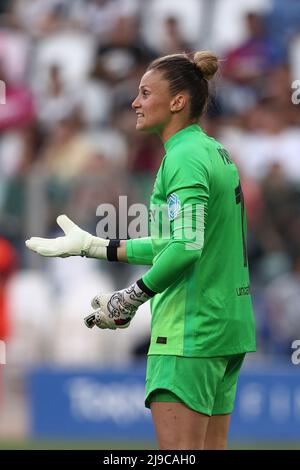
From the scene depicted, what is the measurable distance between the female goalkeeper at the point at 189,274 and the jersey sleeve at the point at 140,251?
86 mm

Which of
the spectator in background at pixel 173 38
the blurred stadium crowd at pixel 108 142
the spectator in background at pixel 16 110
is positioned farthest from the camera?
the spectator in background at pixel 173 38

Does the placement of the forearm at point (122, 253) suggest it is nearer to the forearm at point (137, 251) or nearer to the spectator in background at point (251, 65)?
the forearm at point (137, 251)

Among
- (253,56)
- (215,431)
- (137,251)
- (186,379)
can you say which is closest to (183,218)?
(137,251)

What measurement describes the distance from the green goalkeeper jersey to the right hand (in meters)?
0.29

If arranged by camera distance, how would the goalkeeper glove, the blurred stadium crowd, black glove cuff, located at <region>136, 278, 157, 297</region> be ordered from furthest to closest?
the blurred stadium crowd → the goalkeeper glove → black glove cuff, located at <region>136, 278, 157, 297</region>

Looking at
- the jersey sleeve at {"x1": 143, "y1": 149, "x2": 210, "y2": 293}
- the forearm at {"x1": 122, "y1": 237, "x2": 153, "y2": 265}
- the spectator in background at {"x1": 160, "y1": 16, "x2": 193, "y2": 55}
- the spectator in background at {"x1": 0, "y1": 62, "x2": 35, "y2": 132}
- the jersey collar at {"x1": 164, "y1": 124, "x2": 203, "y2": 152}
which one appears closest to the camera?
the jersey sleeve at {"x1": 143, "y1": 149, "x2": 210, "y2": 293}

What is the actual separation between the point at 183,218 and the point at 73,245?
0.63 m

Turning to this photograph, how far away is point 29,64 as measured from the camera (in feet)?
42.8

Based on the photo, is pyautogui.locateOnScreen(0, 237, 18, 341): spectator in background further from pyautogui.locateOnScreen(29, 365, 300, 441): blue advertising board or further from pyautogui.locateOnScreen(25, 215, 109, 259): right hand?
pyautogui.locateOnScreen(25, 215, 109, 259): right hand

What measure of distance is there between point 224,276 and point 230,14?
8812 mm

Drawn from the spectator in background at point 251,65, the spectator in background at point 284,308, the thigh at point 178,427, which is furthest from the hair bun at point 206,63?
the spectator in background at point 251,65

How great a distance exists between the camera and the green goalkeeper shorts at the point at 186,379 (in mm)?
4672

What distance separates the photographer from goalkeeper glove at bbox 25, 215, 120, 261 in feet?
16.1

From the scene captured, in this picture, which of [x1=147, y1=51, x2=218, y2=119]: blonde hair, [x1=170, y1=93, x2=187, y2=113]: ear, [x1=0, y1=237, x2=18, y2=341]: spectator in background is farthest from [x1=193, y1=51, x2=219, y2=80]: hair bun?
[x1=0, y1=237, x2=18, y2=341]: spectator in background
